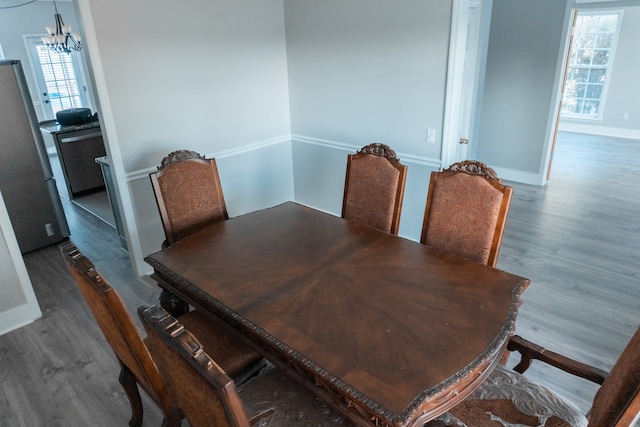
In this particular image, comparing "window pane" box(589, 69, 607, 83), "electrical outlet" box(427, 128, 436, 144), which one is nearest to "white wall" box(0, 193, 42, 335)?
"electrical outlet" box(427, 128, 436, 144)

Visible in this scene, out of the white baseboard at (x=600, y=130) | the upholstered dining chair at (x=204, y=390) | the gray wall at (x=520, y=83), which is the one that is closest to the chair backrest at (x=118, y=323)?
the upholstered dining chair at (x=204, y=390)

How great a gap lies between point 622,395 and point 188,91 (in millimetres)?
3267

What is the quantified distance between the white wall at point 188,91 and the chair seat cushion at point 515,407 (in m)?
2.72

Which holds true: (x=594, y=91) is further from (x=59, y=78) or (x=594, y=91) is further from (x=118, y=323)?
(x=59, y=78)

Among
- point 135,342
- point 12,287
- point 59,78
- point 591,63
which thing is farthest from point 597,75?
point 59,78

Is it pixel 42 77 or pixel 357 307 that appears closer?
pixel 357 307

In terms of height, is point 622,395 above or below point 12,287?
above

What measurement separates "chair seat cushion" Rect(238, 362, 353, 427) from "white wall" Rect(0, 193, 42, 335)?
208cm

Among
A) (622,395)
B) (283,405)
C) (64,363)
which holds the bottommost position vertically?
(64,363)

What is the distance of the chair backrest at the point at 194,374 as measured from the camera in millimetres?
910

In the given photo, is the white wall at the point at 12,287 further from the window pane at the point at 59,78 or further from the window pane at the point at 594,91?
the window pane at the point at 594,91

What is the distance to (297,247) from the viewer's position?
2.11 meters

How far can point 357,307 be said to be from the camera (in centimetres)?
160

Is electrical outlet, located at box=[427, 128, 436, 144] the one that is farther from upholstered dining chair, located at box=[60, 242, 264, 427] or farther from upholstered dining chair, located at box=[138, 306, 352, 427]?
upholstered dining chair, located at box=[138, 306, 352, 427]
